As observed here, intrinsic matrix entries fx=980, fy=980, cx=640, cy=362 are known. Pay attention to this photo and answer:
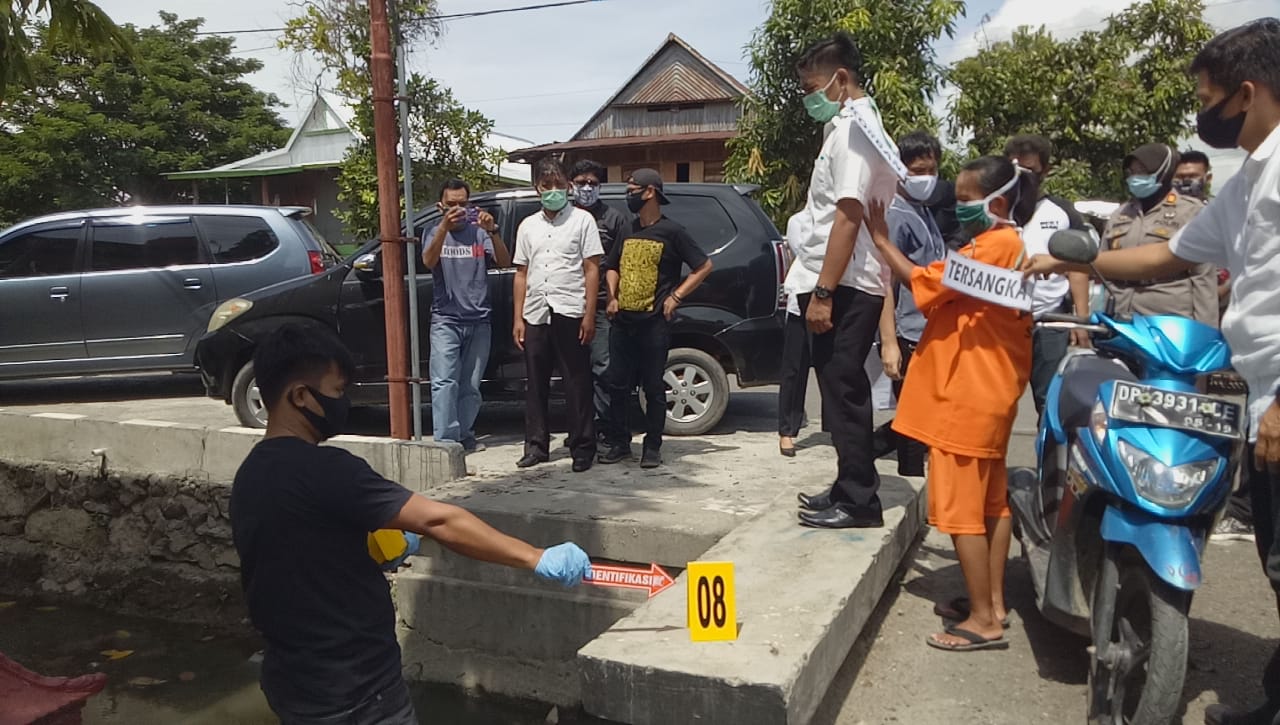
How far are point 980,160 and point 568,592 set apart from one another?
2540 millimetres

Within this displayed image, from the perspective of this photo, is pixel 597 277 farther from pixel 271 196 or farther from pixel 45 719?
pixel 271 196

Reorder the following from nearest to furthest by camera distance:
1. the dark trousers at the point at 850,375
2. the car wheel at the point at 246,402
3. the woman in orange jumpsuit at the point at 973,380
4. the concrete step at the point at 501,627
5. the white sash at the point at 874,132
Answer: the woman in orange jumpsuit at the point at 973,380 → the white sash at the point at 874,132 → the dark trousers at the point at 850,375 → the concrete step at the point at 501,627 → the car wheel at the point at 246,402

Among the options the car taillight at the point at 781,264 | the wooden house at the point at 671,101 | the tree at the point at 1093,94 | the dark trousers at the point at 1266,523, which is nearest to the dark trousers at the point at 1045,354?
the dark trousers at the point at 1266,523

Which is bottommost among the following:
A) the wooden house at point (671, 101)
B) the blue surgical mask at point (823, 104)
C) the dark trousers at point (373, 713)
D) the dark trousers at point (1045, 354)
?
the dark trousers at point (373, 713)

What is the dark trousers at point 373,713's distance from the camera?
7.71 feet

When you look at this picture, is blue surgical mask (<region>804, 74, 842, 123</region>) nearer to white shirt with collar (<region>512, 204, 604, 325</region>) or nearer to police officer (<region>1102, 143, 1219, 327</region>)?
police officer (<region>1102, 143, 1219, 327</region>)

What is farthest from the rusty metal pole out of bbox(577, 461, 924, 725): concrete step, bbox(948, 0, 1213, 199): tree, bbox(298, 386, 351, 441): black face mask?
bbox(948, 0, 1213, 199): tree

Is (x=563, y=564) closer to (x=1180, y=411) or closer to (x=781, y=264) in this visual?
(x=1180, y=411)

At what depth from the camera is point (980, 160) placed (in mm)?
3438

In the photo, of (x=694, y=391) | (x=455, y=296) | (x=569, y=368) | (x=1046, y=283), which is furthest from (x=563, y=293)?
(x=1046, y=283)

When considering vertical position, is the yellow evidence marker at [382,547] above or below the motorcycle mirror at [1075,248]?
below

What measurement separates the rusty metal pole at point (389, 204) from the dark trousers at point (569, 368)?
77 centimetres

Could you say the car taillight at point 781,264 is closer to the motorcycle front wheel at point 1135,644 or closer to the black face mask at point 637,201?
the black face mask at point 637,201

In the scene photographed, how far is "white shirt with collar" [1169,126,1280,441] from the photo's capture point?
8.18 feet
